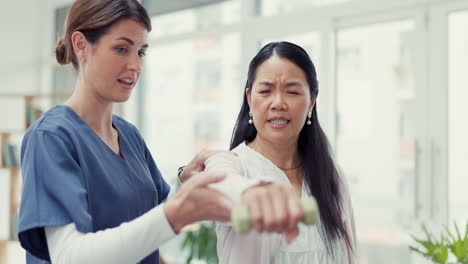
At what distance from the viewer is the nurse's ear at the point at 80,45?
1.18 meters

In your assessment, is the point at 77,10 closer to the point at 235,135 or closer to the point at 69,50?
the point at 69,50

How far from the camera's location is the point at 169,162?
199 inches

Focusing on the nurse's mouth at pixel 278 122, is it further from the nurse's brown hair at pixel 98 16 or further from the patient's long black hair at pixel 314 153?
the nurse's brown hair at pixel 98 16

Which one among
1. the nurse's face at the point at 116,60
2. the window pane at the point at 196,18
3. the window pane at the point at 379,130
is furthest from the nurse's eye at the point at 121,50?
the window pane at the point at 196,18

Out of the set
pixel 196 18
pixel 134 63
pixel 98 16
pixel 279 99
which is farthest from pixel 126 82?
pixel 196 18

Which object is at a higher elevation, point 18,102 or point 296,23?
point 296,23

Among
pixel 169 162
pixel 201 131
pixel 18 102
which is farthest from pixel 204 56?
pixel 18 102

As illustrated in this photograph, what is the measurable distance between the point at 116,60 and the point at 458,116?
250 cm

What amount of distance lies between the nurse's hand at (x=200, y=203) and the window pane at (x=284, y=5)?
3.11 metres

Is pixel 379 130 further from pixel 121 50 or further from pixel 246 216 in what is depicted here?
pixel 246 216

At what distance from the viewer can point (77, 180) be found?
1.02 metres

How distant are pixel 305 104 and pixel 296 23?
2593mm

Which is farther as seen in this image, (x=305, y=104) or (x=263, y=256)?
(x=305, y=104)

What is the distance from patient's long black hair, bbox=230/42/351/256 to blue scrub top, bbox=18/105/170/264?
310 millimetres
